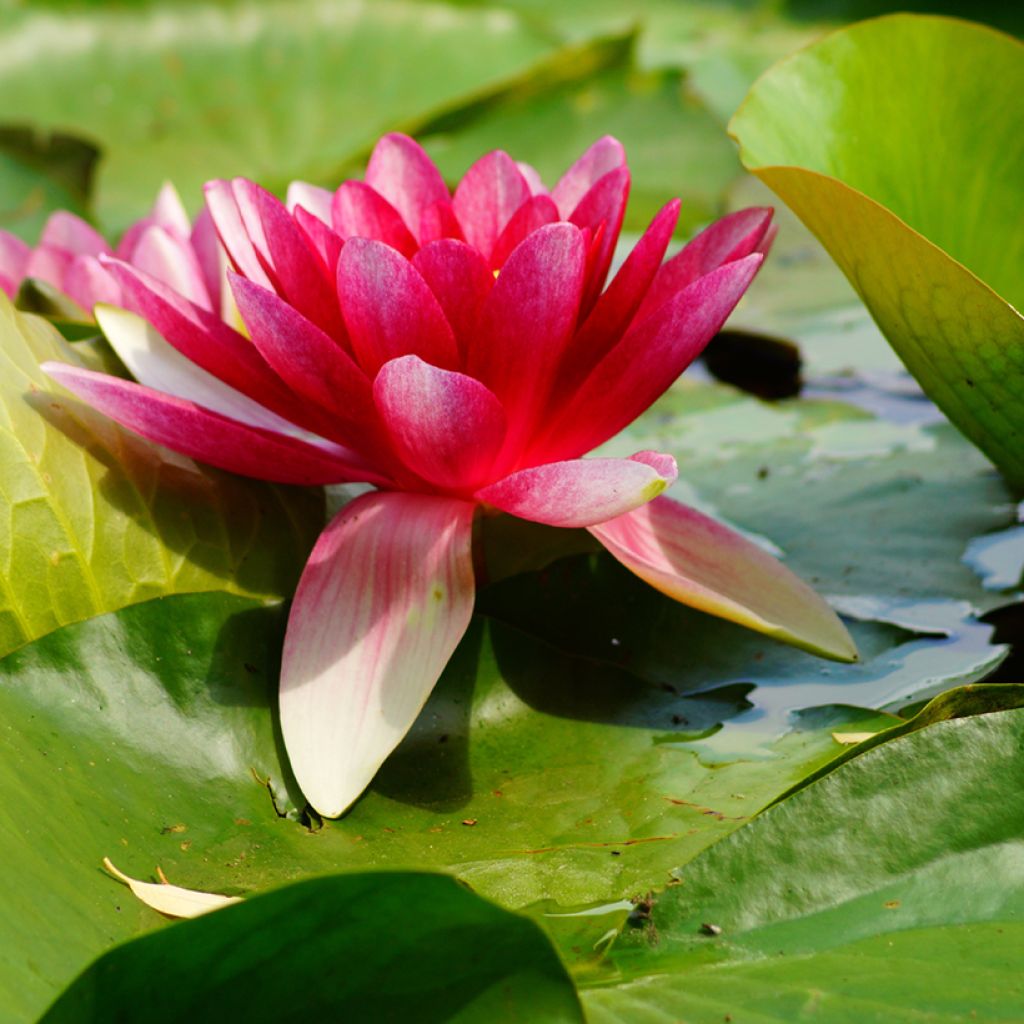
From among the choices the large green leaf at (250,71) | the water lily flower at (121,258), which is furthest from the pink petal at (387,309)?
the large green leaf at (250,71)

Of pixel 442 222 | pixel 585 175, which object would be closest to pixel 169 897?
pixel 442 222

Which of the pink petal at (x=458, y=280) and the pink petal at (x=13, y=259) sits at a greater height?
the pink petal at (x=458, y=280)

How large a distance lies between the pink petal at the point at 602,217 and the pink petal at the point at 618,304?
0.8 inches

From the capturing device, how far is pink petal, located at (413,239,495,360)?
768mm

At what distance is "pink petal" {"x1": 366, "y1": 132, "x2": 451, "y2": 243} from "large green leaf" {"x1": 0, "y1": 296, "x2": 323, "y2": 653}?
248 millimetres

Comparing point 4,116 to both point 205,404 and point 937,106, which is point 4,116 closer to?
point 205,404

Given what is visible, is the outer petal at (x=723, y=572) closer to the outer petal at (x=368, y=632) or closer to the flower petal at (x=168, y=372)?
the outer petal at (x=368, y=632)

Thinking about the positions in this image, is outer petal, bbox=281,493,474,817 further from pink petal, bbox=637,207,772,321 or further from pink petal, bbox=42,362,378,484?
pink petal, bbox=637,207,772,321

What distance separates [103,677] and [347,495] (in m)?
0.29

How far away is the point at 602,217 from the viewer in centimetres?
86

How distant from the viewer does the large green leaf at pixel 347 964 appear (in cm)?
51

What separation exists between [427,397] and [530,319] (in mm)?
94

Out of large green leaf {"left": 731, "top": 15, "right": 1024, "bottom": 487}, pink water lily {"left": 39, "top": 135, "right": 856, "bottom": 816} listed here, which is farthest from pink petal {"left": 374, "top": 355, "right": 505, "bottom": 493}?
large green leaf {"left": 731, "top": 15, "right": 1024, "bottom": 487}

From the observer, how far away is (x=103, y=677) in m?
0.72
